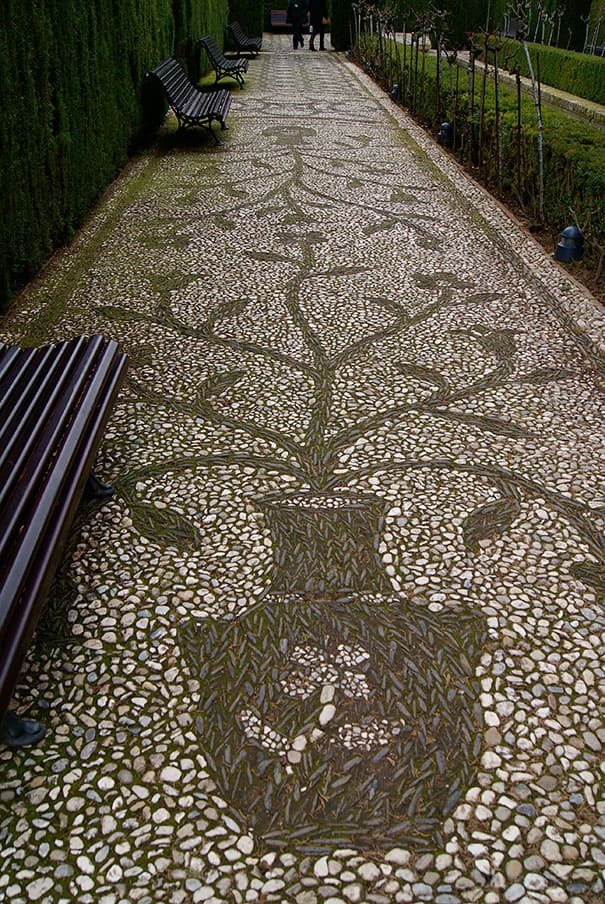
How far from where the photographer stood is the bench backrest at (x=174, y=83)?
332 inches

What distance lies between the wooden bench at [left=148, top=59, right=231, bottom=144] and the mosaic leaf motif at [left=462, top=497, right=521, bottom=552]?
7.16 metres

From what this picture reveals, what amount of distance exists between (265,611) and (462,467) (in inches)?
43.9

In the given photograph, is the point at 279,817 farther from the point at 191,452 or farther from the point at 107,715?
the point at 191,452

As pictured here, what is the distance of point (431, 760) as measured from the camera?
5.96 feet

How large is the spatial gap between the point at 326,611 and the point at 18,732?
0.92 meters

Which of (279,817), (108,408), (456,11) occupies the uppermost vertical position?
(456,11)

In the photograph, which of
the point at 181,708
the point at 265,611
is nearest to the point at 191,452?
the point at 265,611

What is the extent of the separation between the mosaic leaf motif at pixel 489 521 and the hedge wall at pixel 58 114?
10.2 feet

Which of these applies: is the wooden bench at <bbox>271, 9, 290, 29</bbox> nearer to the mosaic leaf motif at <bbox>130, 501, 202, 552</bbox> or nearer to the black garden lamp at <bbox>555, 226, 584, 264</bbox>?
the black garden lamp at <bbox>555, 226, 584, 264</bbox>

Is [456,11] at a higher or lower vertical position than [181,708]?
higher

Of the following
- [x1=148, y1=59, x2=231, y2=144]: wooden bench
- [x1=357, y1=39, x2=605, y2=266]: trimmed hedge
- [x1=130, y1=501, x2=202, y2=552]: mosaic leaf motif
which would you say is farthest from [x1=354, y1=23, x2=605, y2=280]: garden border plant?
[x1=130, y1=501, x2=202, y2=552]: mosaic leaf motif

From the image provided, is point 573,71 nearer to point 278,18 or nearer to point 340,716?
point 340,716

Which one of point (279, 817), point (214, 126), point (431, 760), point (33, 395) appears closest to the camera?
point (279, 817)

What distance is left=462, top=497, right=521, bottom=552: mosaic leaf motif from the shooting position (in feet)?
8.44
